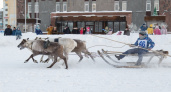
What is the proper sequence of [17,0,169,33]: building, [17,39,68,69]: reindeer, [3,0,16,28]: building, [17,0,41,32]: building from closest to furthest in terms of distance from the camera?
[17,39,68,69]: reindeer → [17,0,169,33]: building → [17,0,41,32]: building → [3,0,16,28]: building

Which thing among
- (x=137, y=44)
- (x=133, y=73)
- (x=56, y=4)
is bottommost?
(x=133, y=73)

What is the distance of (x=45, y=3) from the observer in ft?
150

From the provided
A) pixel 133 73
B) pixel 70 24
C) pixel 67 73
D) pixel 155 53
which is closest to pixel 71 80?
pixel 67 73

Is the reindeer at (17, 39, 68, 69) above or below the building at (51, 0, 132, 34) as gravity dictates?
below

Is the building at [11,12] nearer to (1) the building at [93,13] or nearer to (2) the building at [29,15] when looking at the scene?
(2) the building at [29,15]

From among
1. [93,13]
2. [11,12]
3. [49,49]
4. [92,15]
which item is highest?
[11,12]

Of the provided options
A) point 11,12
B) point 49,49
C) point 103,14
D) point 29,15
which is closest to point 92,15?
point 103,14

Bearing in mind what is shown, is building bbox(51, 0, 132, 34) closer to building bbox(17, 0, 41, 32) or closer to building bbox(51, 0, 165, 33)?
building bbox(51, 0, 165, 33)

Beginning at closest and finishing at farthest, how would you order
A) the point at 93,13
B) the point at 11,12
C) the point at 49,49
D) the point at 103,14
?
the point at 49,49 < the point at 103,14 < the point at 93,13 < the point at 11,12

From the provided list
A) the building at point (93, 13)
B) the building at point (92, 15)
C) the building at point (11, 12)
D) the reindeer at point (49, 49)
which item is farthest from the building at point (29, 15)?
the reindeer at point (49, 49)

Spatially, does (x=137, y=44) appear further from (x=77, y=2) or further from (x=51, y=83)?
(x=77, y=2)

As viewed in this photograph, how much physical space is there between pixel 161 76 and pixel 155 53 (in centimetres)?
207

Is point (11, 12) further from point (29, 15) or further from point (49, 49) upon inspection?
point (49, 49)

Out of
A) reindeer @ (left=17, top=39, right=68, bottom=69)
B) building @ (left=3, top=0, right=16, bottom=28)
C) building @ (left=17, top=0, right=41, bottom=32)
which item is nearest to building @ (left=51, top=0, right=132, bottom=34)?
building @ (left=17, top=0, right=41, bottom=32)
